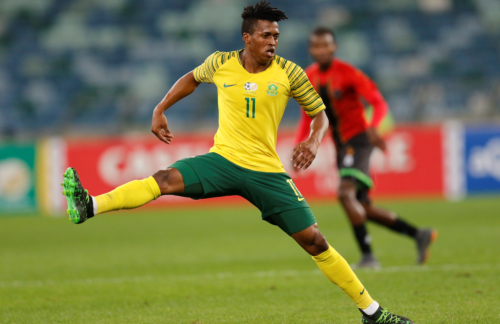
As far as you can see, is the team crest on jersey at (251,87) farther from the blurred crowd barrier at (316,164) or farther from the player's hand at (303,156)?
the blurred crowd barrier at (316,164)

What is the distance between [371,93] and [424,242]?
174 cm

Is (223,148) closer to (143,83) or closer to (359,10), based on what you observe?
(143,83)

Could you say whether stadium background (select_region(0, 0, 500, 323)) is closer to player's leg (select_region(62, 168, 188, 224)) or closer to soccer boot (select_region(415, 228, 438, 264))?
soccer boot (select_region(415, 228, 438, 264))

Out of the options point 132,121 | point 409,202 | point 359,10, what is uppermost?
point 359,10

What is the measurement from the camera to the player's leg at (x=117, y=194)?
12.8ft

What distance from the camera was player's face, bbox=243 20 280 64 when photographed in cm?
430

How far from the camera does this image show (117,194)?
4.16m

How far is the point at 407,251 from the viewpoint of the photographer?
818 cm

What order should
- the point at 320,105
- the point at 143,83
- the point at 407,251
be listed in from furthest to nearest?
the point at 143,83
the point at 407,251
the point at 320,105

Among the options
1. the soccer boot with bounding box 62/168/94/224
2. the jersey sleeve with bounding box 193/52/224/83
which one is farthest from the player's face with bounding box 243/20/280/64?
the soccer boot with bounding box 62/168/94/224

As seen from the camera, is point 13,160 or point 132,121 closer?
point 13,160

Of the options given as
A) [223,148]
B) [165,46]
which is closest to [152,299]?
[223,148]

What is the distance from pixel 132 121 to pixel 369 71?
7604 mm

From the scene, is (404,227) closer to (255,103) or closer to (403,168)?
(255,103)
